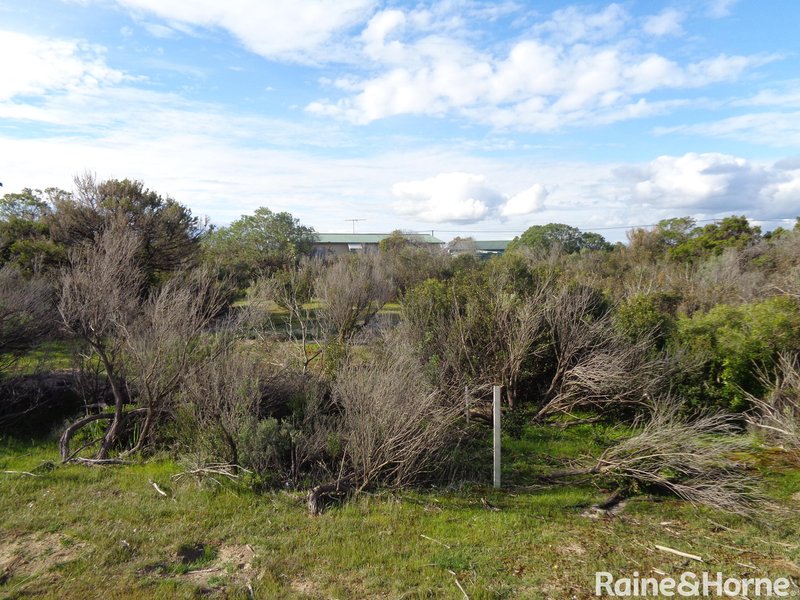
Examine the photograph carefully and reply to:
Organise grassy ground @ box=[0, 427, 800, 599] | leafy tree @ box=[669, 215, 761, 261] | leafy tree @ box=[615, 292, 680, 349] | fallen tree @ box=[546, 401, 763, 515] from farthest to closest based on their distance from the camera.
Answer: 1. leafy tree @ box=[669, 215, 761, 261]
2. leafy tree @ box=[615, 292, 680, 349]
3. fallen tree @ box=[546, 401, 763, 515]
4. grassy ground @ box=[0, 427, 800, 599]

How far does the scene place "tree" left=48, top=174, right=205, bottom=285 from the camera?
17.0 metres

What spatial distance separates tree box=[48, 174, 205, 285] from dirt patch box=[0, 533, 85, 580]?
513 inches

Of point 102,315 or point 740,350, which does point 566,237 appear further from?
point 102,315

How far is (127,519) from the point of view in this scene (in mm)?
5242

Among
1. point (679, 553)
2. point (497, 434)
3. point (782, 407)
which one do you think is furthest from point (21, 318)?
point (782, 407)

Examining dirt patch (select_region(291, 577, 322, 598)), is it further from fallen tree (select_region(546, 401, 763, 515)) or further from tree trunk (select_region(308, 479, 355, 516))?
fallen tree (select_region(546, 401, 763, 515))

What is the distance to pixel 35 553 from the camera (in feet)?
15.0

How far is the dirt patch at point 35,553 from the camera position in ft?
14.1

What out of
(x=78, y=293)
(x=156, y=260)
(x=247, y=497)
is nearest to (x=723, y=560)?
(x=247, y=497)

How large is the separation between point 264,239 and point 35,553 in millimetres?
32665

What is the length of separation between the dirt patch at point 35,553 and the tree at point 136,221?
42.7ft

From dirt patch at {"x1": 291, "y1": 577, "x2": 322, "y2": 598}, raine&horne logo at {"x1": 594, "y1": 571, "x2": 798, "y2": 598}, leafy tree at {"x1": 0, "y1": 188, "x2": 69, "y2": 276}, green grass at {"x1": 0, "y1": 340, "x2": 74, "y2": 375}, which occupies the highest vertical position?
leafy tree at {"x1": 0, "y1": 188, "x2": 69, "y2": 276}

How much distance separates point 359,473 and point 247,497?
1369mm

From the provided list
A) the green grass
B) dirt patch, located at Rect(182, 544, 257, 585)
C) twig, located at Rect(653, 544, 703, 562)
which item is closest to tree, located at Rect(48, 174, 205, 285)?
the green grass
